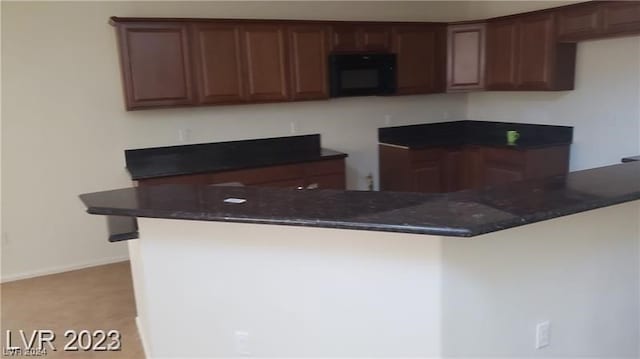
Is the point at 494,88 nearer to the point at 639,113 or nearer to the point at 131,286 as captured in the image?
the point at 639,113

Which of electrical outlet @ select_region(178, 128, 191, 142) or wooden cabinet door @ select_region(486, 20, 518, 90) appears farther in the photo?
wooden cabinet door @ select_region(486, 20, 518, 90)

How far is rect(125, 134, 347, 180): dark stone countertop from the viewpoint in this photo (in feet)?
Answer: 13.4

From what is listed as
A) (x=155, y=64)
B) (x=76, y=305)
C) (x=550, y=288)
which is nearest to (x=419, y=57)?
(x=155, y=64)

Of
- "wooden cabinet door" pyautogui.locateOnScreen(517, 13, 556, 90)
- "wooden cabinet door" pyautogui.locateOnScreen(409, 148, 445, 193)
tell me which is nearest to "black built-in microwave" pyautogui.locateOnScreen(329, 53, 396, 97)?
"wooden cabinet door" pyautogui.locateOnScreen(409, 148, 445, 193)

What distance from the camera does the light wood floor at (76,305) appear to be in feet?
9.83

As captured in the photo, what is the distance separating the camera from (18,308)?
138 inches

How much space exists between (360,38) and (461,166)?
162 cm

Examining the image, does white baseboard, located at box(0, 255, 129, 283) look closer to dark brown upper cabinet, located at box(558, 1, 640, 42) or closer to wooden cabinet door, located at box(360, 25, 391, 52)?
wooden cabinet door, located at box(360, 25, 391, 52)

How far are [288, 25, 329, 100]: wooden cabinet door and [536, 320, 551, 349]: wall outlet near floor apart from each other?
303 centimetres

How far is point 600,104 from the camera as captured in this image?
13.7ft

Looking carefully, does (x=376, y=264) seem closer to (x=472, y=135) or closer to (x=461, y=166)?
(x=461, y=166)

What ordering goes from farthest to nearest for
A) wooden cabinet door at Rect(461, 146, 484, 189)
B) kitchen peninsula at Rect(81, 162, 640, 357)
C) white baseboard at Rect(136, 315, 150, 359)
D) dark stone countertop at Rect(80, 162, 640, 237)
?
wooden cabinet door at Rect(461, 146, 484, 189)
white baseboard at Rect(136, 315, 150, 359)
kitchen peninsula at Rect(81, 162, 640, 357)
dark stone countertop at Rect(80, 162, 640, 237)

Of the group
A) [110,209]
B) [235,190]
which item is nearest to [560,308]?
[235,190]

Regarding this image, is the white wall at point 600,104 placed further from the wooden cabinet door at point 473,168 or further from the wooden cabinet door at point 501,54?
the wooden cabinet door at point 473,168
